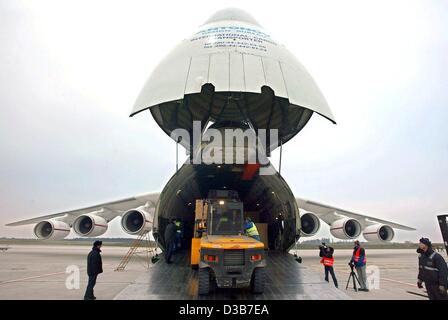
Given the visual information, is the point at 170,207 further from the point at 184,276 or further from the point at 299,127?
the point at 299,127

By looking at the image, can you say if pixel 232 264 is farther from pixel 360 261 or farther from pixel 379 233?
pixel 379 233

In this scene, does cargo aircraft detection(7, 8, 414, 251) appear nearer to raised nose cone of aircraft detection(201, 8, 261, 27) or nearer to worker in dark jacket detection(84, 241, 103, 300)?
raised nose cone of aircraft detection(201, 8, 261, 27)

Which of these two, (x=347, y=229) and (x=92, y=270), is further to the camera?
(x=347, y=229)

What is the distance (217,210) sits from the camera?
6117 mm

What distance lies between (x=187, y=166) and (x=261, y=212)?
14.2 feet

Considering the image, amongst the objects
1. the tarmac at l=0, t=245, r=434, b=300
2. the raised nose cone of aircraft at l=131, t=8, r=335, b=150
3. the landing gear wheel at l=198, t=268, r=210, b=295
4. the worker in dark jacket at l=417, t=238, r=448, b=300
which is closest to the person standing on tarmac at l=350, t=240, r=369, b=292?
the tarmac at l=0, t=245, r=434, b=300

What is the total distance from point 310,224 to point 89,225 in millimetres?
9496

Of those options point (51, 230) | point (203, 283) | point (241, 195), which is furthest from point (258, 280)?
point (51, 230)

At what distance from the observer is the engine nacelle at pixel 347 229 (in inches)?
489

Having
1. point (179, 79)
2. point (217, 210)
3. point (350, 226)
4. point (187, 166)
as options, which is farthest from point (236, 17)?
point (350, 226)

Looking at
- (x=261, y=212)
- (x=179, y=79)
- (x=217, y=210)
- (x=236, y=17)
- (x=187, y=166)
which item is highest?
(x=236, y=17)

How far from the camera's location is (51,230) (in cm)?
1262

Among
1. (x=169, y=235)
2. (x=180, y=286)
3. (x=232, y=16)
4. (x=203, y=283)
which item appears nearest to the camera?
(x=203, y=283)

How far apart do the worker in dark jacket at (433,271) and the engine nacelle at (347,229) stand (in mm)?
7996
